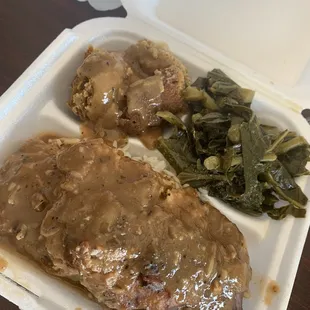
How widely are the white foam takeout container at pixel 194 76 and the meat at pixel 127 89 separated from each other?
0.40 feet

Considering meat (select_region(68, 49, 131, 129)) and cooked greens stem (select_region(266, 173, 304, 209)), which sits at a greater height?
meat (select_region(68, 49, 131, 129))

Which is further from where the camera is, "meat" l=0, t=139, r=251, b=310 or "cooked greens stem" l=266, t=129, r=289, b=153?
"cooked greens stem" l=266, t=129, r=289, b=153

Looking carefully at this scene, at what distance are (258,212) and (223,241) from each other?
37 cm

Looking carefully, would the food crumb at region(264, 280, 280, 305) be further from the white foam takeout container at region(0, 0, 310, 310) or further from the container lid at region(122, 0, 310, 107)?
the container lid at region(122, 0, 310, 107)

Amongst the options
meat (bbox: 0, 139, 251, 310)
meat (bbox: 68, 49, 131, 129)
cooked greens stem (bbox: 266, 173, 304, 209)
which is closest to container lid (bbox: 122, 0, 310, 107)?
meat (bbox: 68, 49, 131, 129)

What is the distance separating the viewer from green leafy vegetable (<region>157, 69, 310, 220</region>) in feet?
6.88

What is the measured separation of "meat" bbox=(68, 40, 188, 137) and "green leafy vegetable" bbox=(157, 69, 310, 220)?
0.27ft

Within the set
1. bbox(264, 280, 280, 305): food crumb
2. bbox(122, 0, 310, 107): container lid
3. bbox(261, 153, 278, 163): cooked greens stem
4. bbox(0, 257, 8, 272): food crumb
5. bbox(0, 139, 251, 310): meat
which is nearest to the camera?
bbox(0, 139, 251, 310): meat

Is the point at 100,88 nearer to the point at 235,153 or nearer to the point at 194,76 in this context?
the point at 194,76

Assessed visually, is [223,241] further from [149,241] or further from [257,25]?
[257,25]

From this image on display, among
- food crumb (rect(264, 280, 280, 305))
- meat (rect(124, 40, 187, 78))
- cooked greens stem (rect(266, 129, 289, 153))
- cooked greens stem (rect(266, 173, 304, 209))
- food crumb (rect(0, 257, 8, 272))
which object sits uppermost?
meat (rect(124, 40, 187, 78))

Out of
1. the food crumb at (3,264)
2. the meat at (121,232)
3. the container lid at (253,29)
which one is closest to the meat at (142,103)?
the meat at (121,232)

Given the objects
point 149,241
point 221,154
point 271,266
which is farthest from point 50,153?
point 271,266

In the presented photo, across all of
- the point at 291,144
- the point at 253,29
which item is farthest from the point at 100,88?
the point at 253,29
